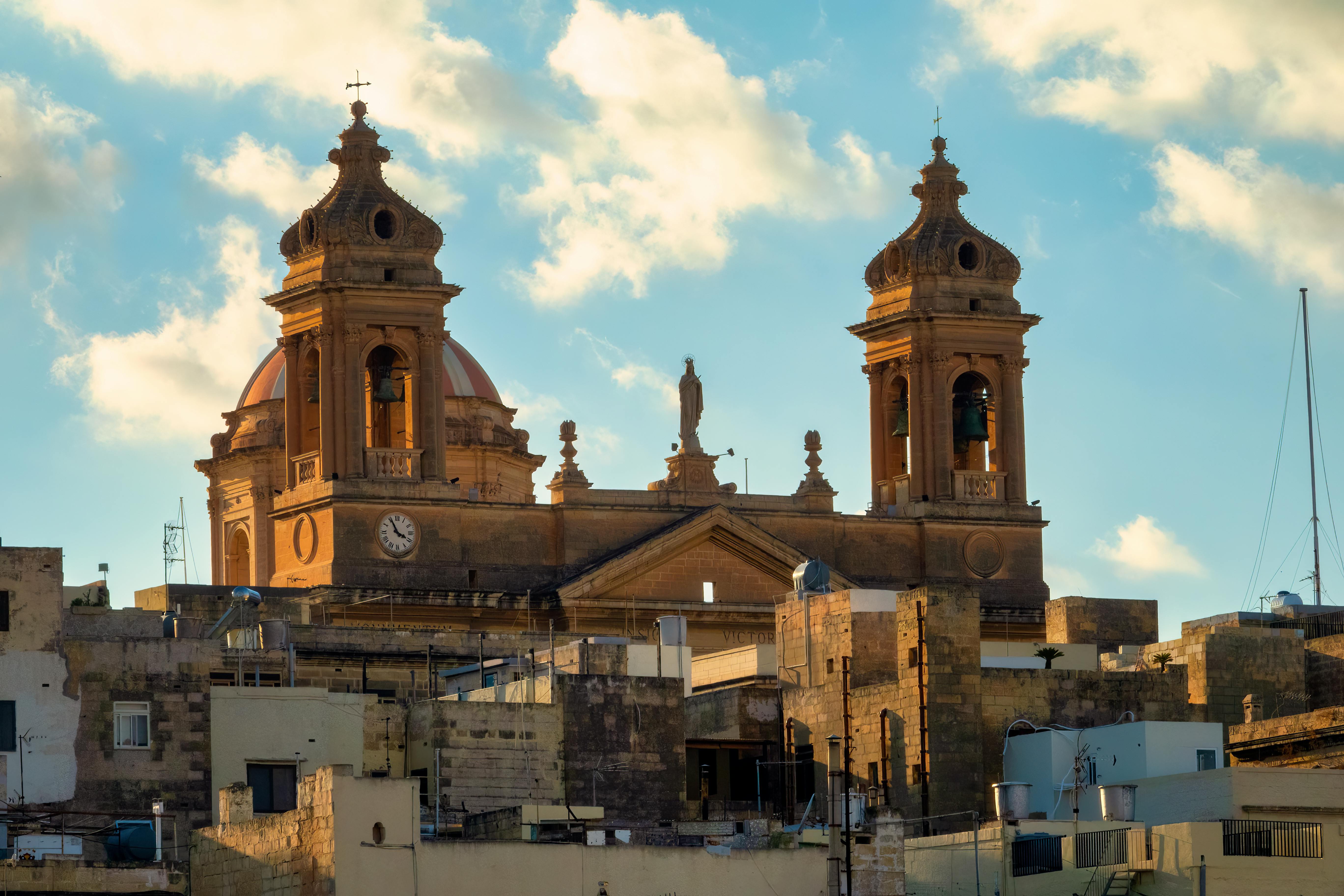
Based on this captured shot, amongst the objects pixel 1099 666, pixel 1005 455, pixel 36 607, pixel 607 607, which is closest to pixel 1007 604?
pixel 1005 455

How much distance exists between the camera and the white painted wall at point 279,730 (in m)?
57.3

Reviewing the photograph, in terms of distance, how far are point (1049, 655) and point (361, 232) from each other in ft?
77.1

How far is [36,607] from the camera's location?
186ft

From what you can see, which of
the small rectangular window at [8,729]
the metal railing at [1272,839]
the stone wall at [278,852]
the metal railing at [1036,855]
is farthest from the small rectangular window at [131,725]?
the metal railing at [1272,839]

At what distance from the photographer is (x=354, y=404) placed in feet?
282

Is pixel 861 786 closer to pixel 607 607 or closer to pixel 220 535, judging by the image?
pixel 607 607

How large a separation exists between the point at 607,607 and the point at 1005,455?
12.2m

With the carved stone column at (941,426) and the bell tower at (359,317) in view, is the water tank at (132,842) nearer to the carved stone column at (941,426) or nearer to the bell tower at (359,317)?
the bell tower at (359,317)

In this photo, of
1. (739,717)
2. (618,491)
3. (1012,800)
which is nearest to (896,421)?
(618,491)

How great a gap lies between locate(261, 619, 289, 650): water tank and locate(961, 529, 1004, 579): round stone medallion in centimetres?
2894

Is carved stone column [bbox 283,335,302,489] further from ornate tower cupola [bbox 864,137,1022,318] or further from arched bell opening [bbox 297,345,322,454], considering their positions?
ornate tower cupola [bbox 864,137,1022,318]

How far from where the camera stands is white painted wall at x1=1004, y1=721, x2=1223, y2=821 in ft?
196

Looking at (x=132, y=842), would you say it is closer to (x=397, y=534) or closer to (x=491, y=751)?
(x=491, y=751)

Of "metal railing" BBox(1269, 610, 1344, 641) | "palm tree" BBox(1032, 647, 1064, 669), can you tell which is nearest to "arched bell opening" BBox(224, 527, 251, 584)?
"metal railing" BBox(1269, 610, 1344, 641)
